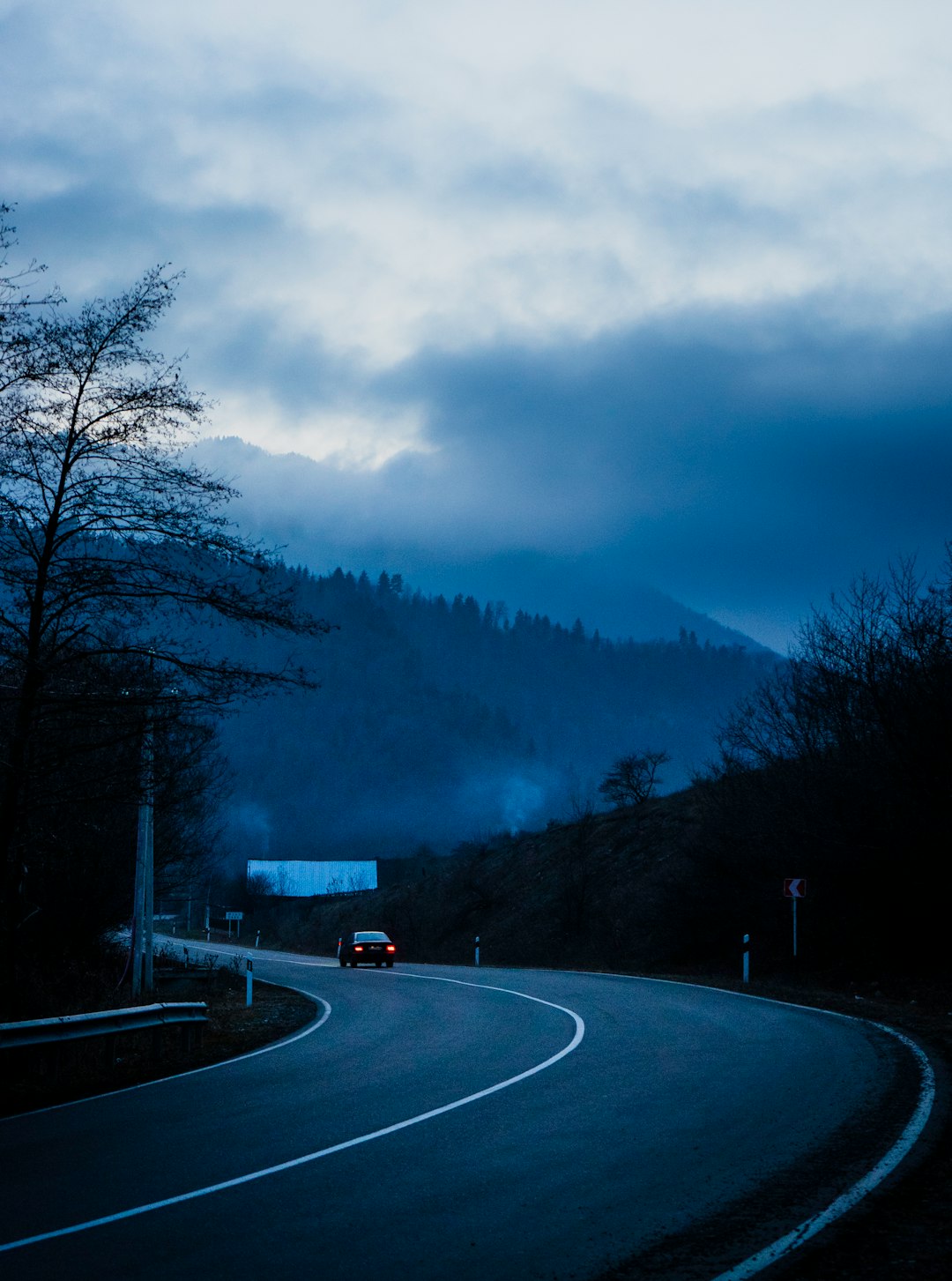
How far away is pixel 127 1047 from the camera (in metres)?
17.5

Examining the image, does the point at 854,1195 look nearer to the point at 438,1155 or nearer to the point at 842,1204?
the point at 842,1204

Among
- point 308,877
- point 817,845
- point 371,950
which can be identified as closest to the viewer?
point 817,845

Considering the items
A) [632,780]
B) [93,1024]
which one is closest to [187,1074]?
[93,1024]

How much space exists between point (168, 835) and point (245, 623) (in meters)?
28.0

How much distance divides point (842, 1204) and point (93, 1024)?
30.4ft

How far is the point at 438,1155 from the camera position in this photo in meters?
8.77

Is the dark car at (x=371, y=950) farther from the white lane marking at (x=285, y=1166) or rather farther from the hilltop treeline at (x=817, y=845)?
the white lane marking at (x=285, y=1166)

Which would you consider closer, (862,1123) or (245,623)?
(862,1123)

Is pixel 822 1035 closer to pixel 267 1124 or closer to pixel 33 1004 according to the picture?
pixel 267 1124

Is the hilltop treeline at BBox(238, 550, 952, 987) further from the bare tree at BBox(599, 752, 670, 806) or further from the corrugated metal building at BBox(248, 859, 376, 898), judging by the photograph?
the corrugated metal building at BBox(248, 859, 376, 898)

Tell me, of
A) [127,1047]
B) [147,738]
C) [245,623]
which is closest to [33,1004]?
[127,1047]

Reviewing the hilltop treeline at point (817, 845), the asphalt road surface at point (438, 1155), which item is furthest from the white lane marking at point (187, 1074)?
the hilltop treeline at point (817, 845)

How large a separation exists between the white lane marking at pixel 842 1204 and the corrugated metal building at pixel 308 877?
9270cm

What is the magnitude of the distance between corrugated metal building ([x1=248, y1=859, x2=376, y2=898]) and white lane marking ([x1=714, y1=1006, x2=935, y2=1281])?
92.7m
